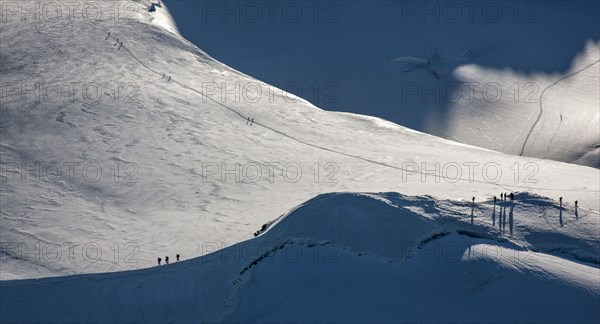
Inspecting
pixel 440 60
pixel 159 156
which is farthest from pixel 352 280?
pixel 440 60

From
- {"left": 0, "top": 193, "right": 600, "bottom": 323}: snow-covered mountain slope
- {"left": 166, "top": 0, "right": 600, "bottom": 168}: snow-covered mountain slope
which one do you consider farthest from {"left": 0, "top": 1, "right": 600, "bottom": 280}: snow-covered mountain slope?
{"left": 166, "top": 0, "right": 600, "bottom": 168}: snow-covered mountain slope

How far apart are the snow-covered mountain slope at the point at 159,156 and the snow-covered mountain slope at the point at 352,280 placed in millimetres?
1566

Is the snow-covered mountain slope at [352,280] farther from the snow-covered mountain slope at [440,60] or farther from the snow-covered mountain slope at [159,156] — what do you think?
the snow-covered mountain slope at [440,60]

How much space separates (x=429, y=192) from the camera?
116 ft

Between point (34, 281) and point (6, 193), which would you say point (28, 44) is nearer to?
point (6, 193)

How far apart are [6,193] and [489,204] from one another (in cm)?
1975

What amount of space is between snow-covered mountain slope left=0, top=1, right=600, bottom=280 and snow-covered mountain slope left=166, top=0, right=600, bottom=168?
4.21 meters

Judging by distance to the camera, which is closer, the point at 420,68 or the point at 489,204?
the point at 489,204

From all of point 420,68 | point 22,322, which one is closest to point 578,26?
point 420,68

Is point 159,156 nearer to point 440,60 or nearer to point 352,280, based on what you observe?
point 352,280

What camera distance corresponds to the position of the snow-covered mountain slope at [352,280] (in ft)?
92.1

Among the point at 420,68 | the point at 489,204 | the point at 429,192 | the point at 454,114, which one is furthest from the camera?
the point at 420,68

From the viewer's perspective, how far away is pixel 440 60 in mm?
58844

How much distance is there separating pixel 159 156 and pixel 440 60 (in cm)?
2532
